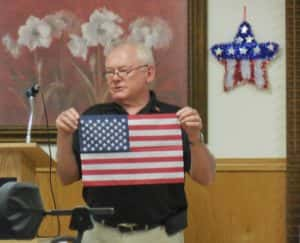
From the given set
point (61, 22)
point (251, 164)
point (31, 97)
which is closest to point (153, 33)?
point (61, 22)

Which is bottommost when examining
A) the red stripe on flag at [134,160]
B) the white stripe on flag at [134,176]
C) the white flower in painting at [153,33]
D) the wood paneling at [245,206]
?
the wood paneling at [245,206]

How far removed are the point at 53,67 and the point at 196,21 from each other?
0.87 m

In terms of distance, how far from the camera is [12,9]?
3518mm

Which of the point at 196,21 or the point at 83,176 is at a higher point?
the point at 196,21

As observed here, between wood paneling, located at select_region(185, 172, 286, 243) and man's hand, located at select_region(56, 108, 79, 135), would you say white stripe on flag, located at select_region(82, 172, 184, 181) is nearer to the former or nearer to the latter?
man's hand, located at select_region(56, 108, 79, 135)

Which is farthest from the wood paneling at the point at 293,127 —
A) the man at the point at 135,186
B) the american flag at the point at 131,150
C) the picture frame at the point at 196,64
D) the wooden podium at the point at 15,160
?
the wooden podium at the point at 15,160

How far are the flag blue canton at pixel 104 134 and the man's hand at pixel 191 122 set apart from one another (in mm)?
239

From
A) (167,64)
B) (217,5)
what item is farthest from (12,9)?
(217,5)

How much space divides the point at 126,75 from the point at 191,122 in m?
0.37

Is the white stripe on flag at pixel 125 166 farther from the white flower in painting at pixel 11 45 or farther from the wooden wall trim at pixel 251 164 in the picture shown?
the white flower in painting at pixel 11 45

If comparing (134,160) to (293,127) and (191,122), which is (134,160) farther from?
(293,127)

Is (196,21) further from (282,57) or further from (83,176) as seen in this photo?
(83,176)

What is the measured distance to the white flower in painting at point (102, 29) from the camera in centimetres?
347

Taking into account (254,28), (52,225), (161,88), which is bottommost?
(52,225)
